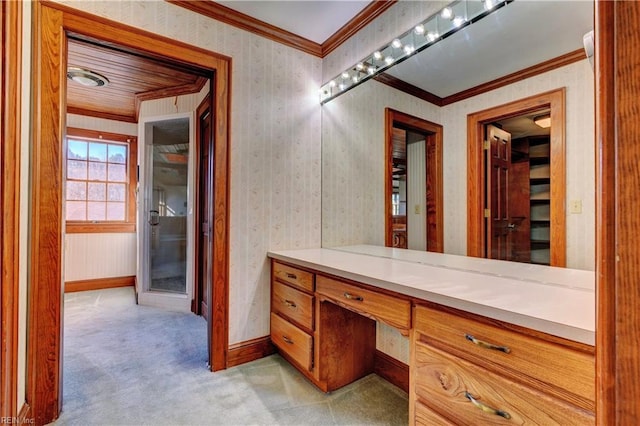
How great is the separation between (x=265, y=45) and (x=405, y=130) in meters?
1.24

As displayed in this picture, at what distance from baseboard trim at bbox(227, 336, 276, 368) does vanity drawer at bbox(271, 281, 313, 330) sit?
25 centimetres

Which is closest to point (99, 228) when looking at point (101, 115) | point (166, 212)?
point (166, 212)

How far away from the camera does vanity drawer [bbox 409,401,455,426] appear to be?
1.05m

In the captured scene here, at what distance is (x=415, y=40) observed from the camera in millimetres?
1764

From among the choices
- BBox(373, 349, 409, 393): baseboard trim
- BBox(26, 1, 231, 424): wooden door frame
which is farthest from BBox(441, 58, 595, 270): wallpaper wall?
BBox(26, 1, 231, 424): wooden door frame

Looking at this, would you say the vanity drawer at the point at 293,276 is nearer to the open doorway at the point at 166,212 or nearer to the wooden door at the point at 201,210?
the wooden door at the point at 201,210

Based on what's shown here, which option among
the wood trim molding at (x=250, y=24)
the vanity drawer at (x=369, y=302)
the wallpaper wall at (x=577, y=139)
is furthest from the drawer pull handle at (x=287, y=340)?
the wood trim molding at (x=250, y=24)

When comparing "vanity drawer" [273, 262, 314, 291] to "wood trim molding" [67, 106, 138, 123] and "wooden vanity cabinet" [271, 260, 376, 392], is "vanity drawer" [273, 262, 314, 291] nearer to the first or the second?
"wooden vanity cabinet" [271, 260, 376, 392]

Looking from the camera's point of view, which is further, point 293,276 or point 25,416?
point 293,276

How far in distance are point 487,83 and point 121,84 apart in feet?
11.8

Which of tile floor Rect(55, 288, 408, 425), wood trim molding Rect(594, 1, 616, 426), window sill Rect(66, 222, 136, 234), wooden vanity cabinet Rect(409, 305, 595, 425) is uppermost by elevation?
wood trim molding Rect(594, 1, 616, 426)

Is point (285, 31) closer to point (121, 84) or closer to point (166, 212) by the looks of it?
point (121, 84)

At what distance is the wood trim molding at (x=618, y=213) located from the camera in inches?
12.4

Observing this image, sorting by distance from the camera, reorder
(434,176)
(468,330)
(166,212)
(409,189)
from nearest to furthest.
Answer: (468,330) → (434,176) → (409,189) → (166,212)
